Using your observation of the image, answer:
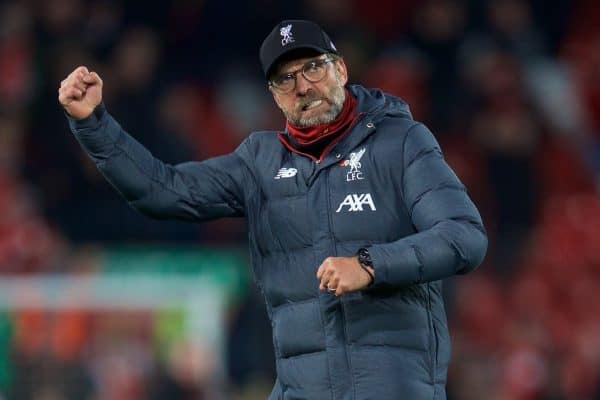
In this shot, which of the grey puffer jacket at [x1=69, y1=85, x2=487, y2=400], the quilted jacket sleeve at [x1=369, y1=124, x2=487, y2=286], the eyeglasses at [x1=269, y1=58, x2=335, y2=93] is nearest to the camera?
the quilted jacket sleeve at [x1=369, y1=124, x2=487, y2=286]

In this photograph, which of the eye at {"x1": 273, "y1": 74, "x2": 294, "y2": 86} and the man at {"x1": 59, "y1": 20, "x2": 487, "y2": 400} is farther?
the eye at {"x1": 273, "y1": 74, "x2": 294, "y2": 86}

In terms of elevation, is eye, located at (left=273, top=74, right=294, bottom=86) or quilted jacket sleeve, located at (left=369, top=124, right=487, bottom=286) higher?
eye, located at (left=273, top=74, right=294, bottom=86)

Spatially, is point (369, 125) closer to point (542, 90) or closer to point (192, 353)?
point (192, 353)

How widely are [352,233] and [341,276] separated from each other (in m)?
0.40

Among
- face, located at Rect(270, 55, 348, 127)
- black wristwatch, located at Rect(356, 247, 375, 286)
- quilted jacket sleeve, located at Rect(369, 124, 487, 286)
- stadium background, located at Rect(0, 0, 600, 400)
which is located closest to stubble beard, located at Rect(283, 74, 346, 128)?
face, located at Rect(270, 55, 348, 127)

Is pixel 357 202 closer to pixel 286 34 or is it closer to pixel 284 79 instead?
pixel 284 79

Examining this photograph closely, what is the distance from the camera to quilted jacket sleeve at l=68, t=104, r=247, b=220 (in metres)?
4.10

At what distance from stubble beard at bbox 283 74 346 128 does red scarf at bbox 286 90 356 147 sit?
16 millimetres

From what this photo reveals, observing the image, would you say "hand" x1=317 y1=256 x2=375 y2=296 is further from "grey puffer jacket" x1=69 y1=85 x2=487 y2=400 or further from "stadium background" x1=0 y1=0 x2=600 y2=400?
"stadium background" x1=0 y1=0 x2=600 y2=400

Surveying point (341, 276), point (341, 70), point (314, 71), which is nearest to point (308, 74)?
point (314, 71)

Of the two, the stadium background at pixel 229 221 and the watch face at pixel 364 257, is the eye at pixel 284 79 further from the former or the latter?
the stadium background at pixel 229 221

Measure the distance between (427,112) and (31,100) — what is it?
2.78 m

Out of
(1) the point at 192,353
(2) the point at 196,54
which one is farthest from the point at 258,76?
(1) the point at 192,353

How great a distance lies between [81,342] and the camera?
28.2 feet
